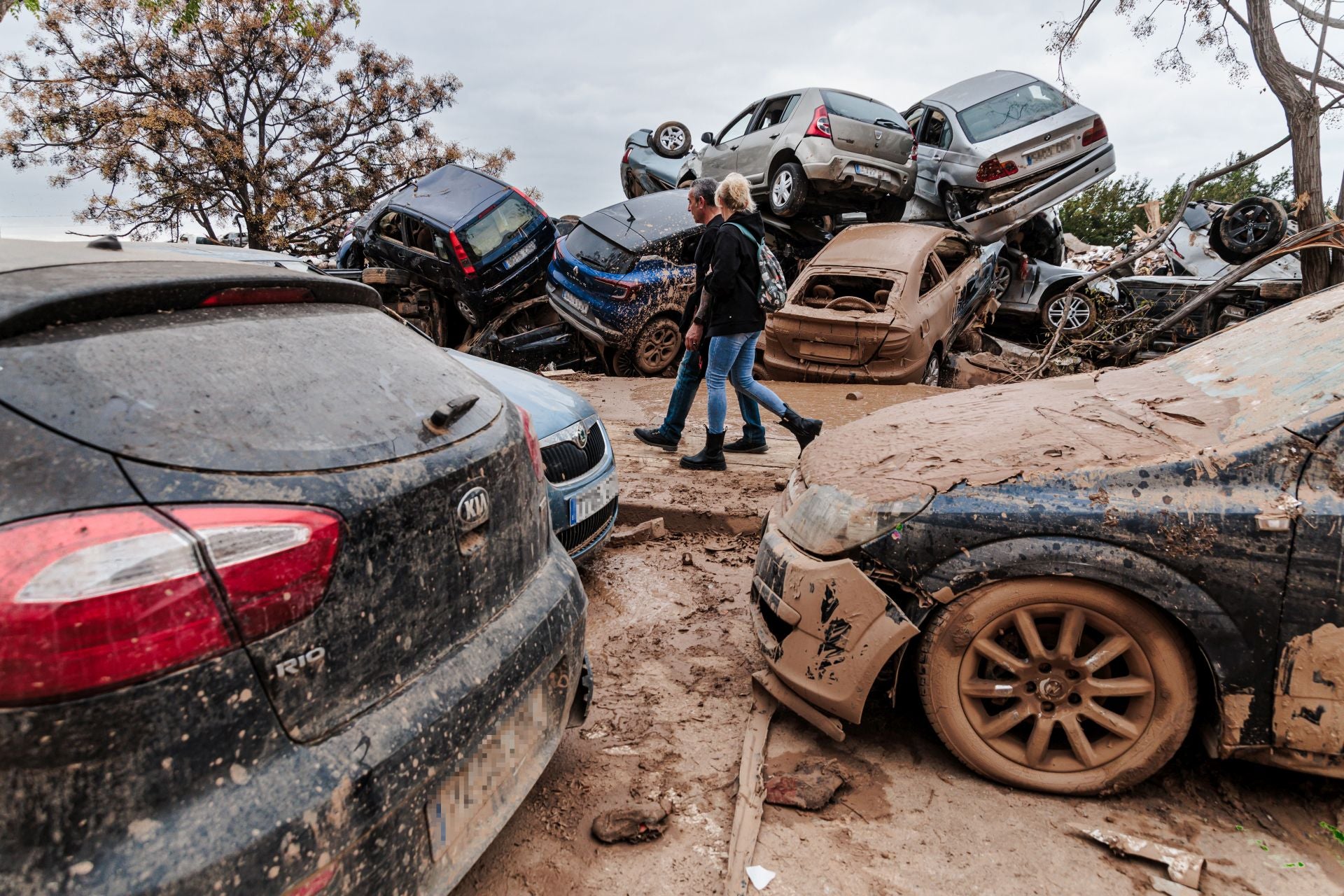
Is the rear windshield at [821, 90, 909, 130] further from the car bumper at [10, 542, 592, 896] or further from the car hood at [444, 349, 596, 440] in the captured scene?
the car bumper at [10, 542, 592, 896]

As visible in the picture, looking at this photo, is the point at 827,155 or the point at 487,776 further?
the point at 827,155

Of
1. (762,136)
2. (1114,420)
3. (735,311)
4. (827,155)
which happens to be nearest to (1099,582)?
(1114,420)

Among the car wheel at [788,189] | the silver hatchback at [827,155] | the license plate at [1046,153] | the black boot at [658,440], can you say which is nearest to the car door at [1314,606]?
the black boot at [658,440]

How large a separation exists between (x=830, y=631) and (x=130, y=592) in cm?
182

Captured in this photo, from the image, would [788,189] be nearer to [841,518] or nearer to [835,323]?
[835,323]

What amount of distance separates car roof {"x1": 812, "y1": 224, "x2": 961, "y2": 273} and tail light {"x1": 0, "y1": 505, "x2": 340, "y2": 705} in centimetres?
748

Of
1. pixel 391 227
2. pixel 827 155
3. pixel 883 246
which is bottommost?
pixel 883 246

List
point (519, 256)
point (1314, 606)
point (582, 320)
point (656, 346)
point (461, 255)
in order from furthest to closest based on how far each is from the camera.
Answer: point (519, 256)
point (461, 255)
point (656, 346)
point (582, 320)
point (1314, 606)

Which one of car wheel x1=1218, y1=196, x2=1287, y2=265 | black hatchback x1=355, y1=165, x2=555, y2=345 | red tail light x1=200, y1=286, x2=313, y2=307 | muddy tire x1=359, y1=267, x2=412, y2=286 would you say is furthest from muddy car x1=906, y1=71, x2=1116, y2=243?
red tail light x1=200, y1=286, x2=313, y2=307

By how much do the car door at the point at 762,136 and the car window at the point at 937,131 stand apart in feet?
7.02

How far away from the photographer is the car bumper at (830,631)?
7.66 feet

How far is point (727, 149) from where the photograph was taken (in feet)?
38.9

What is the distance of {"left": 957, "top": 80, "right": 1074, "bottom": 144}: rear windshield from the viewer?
10.5m

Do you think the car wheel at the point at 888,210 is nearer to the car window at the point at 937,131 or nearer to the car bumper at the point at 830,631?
the car window at the point at 937,131
